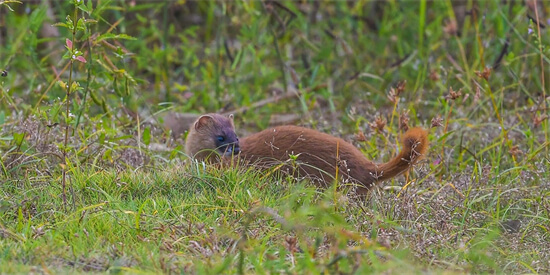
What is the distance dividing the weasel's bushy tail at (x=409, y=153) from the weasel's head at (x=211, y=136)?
102cm

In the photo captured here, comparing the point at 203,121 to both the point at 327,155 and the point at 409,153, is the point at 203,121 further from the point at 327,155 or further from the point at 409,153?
the point at 409,153

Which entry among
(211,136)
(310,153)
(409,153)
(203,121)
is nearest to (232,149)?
(211,136)

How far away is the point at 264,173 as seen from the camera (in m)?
4.34

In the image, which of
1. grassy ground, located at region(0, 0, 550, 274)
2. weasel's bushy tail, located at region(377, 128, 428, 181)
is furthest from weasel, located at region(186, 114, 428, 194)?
grassy ground, located at region(0, 0, 550, 274)

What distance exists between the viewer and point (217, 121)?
16.3 feet

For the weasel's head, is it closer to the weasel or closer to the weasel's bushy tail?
the weasel

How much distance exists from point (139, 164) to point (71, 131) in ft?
2.02

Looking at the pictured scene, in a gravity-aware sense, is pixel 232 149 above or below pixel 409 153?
below

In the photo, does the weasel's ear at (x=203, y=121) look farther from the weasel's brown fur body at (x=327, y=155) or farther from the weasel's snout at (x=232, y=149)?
the weasel's brown fur body at (x=327, y=155)

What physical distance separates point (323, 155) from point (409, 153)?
49 centimetres

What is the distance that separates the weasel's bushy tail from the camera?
164 inches

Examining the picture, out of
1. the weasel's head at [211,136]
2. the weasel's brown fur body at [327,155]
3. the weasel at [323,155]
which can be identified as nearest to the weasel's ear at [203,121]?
the weasel's head at [211,136]

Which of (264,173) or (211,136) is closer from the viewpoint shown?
(264,173)

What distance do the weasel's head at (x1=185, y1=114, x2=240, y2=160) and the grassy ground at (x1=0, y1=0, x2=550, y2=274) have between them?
17cm
